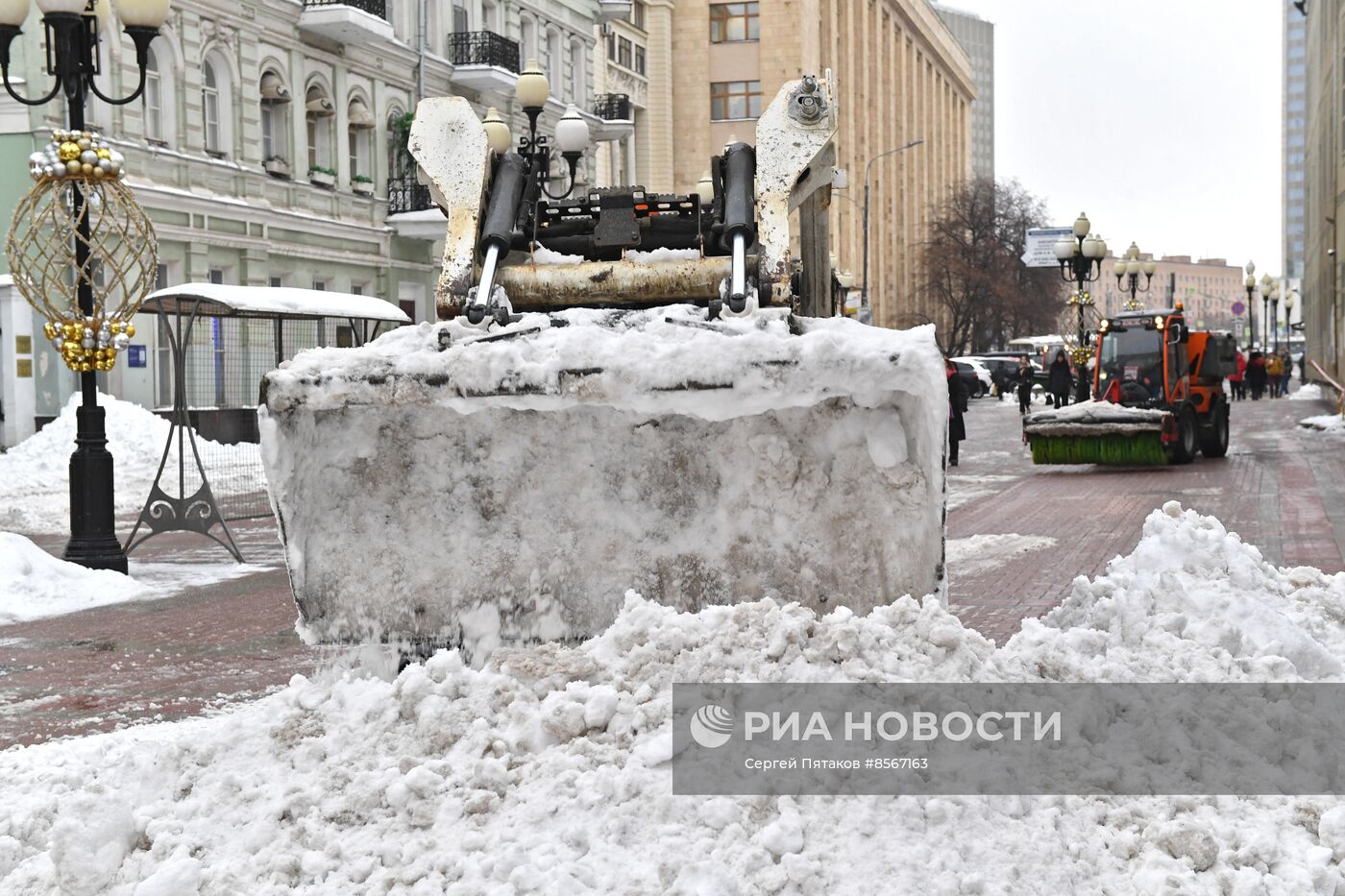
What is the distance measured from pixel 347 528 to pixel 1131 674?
266cm

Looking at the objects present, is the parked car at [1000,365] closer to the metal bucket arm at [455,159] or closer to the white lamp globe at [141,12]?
the white lamp globe at [141,12]

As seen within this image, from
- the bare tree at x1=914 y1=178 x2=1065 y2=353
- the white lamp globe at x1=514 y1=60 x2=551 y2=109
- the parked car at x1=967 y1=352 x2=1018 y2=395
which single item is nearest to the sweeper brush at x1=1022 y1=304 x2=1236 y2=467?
the white lamp globe at x1=514 y1=60 x2=551 y2=109

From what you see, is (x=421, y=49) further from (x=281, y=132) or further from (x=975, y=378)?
(x=975, y=378)

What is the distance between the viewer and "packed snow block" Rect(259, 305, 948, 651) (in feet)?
17.0

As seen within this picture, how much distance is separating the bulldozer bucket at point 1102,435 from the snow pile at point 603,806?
15148 mm

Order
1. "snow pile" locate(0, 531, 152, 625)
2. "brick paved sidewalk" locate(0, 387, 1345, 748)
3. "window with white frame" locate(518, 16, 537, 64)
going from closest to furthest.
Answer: "brick paved sidewalk" locate(0, 387, 1345, 748)
"snow pile" locate(0, 531, 152, 625)
"window with white frame" locate(518, 16, 537, 64)

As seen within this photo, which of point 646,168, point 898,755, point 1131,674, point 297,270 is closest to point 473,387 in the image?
point 898,755

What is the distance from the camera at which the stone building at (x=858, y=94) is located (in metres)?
60.6

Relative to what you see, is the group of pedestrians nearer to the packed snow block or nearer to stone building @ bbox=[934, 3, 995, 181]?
the packed snow block

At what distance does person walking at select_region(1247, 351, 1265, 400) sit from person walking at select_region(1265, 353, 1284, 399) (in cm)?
122

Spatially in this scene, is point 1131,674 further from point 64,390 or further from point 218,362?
point 64,390

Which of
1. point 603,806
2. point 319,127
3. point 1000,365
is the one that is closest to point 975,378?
point 1000,365

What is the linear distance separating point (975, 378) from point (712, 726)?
149ft

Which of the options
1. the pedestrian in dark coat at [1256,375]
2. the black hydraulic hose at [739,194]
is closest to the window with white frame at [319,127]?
the black hydraulic hose at [739,194]
